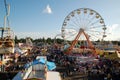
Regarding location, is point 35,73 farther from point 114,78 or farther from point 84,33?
point 84,33

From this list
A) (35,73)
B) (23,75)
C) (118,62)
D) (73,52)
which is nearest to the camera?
(23,75)

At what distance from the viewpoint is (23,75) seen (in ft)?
54.9

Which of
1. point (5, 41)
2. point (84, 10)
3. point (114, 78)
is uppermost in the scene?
point (84, 10)

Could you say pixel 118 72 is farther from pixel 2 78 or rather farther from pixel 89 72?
pixel 2 78

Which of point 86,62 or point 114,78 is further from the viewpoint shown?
point 86,62

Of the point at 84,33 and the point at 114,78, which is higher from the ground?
the point at 84,33

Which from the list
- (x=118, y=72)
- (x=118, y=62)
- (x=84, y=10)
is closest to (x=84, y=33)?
(x=84, y=10)

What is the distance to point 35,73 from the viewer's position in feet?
67.6

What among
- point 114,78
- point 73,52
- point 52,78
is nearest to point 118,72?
point 114,78

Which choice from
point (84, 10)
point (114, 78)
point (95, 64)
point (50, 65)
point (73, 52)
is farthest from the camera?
point (84, 10)

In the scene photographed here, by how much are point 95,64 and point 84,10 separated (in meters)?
18.7

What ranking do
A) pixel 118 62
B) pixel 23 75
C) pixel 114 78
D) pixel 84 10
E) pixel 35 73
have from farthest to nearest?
pixel 84 10, pixel 118 62, pixel 114 78, pixel 35 73, pixel 23 75

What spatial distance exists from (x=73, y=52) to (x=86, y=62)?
12201 millimetres

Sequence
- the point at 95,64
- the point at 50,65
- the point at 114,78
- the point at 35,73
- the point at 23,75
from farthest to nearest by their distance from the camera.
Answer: the point at 95,64, the point at 50,65, the point at 114,78, the point at 35,73, the point at 23,75
